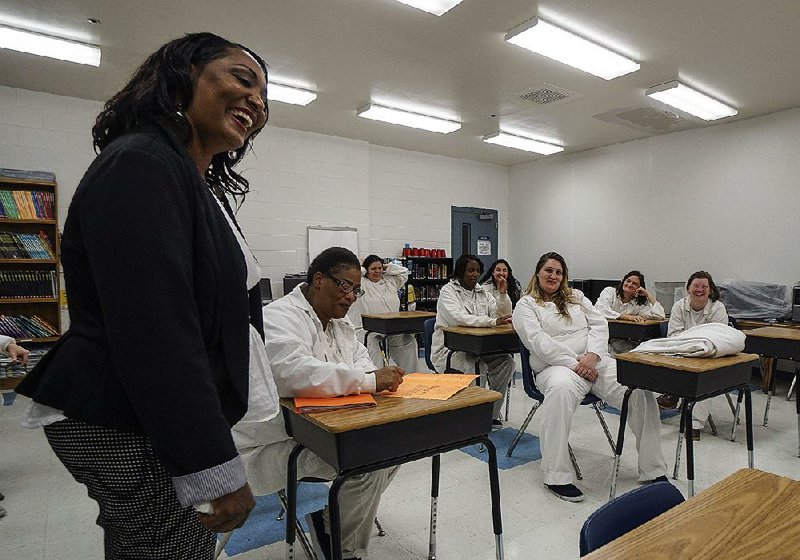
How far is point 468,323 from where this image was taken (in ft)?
13.1

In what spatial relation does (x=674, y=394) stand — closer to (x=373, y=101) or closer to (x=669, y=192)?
(x=373, y=101)

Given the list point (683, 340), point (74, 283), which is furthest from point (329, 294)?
point (683, 340)

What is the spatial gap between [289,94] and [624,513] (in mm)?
5052

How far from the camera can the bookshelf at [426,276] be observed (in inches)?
300

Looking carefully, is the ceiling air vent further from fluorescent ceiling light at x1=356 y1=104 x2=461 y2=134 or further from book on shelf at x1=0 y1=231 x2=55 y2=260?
book on shelf at x1=0 y1=231 x2=55 y2=260

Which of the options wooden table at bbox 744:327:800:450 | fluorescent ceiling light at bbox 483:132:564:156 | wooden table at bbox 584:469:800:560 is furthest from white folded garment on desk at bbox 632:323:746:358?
fluorescent ceiling light at bbox 483:132:564:156

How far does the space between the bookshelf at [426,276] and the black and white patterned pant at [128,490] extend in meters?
6.68

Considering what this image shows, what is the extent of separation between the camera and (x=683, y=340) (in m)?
2.66

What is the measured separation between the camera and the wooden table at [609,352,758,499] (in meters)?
2.33

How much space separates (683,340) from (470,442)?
159cm

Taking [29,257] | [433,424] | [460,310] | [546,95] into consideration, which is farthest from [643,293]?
[29,257]

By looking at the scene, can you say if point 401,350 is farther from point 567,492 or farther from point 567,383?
point 567,492

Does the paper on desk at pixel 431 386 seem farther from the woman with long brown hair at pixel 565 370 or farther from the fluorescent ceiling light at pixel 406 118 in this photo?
the fluorescent ceiling light at pixel 406 118

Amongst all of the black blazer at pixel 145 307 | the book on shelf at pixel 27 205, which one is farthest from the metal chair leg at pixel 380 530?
the book on shelf at pixel 27 205
